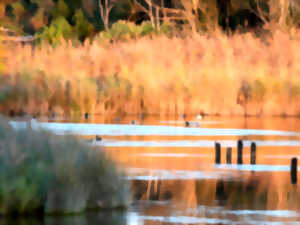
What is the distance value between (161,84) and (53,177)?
21.2 metres

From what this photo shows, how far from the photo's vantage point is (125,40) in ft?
150

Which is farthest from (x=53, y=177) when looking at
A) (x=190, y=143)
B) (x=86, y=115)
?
(x=86, y=115)

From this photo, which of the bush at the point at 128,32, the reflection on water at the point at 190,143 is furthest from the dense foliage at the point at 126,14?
the reflection on water at the point at 190,143

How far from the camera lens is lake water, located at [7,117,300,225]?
49.4ft

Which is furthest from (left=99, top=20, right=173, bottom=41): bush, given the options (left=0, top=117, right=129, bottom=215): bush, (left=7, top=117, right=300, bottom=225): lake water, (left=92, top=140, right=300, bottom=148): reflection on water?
(left=0, top=117, right=129, bottom=215): bush

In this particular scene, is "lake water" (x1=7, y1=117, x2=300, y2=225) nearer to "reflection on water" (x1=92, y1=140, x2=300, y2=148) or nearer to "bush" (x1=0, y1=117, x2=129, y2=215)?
"reflection on water" (x1=92, y1=140, x2=300, y2=148)

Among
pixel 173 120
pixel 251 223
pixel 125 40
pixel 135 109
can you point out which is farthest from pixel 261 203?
pixel 125 40

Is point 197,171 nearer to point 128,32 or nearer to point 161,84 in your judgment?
point 161,84

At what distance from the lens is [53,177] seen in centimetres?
1499

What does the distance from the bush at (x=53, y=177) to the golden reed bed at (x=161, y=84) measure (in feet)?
63.5

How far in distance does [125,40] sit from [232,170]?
25.6 m

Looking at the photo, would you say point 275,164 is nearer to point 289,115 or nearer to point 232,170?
point 232,170

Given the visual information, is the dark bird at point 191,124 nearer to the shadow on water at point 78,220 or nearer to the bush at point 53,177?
the bush at point 53,177

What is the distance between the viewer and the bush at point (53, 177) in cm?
1490
